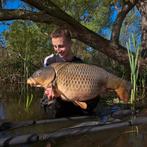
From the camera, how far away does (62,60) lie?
5660mm

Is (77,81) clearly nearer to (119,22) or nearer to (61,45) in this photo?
(61,45)

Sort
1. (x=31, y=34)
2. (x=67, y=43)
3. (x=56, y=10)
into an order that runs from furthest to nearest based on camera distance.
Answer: (x=31, y=34) → (x=56, y=10) → (x=67, y=43)

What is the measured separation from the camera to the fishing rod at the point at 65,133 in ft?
14.5

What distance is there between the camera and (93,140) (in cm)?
454

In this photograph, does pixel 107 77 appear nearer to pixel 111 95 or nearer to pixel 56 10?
pixel 111 95

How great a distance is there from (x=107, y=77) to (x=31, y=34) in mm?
9132

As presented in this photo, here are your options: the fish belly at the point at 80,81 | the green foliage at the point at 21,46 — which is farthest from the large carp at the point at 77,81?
the green foliage at the point at 21,46

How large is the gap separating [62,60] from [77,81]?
0.84 meters

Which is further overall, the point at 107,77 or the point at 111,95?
the point at 111,95

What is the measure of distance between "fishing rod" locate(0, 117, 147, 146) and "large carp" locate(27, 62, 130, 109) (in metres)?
0.31

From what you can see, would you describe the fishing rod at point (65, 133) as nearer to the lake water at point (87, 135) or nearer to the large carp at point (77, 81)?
the lake water at point (87, 135)

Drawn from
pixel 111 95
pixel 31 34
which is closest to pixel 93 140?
pixel 111 95

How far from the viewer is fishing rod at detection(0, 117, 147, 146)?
4415 millimetres

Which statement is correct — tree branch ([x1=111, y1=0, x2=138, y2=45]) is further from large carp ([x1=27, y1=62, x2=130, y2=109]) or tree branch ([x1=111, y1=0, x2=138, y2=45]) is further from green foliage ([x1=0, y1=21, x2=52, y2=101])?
large carp ([x1=27, y1=62, x2=130, y2=109])
